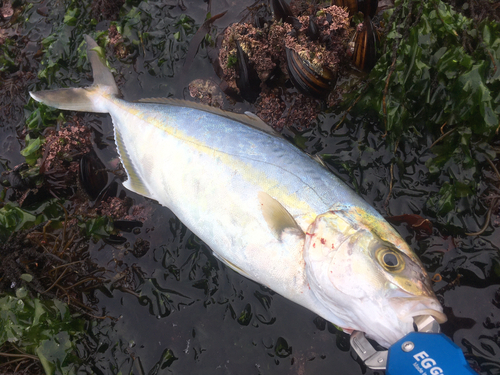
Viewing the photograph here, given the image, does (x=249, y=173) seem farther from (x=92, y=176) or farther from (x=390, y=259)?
(x=92, y=176)

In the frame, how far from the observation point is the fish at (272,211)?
1.37m

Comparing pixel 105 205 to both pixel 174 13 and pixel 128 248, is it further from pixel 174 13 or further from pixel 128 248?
pixel 174 13

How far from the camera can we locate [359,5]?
2.13 m

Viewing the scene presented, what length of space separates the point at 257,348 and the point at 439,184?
182 cm

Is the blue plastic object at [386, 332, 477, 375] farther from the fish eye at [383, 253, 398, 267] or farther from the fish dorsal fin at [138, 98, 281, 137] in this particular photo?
the fish dorsal fin at [138, 98, 281, 137]

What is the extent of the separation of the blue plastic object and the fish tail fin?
8.40 ft

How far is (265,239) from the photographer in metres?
1.66

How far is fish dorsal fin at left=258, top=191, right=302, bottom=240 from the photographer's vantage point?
5.25 ft

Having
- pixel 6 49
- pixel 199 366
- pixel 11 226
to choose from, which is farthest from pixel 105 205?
pixel 6 49

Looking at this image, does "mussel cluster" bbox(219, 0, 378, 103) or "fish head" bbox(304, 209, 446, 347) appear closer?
"fish head" bbox(304, 209, 446, 347)

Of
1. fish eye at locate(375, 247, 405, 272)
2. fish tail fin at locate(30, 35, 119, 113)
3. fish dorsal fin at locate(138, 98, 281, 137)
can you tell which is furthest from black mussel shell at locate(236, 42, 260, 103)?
fish eye at locate(375, 247, 405, 272)

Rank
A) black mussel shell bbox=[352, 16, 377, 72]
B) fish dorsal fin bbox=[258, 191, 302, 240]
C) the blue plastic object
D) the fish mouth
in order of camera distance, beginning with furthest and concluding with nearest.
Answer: black mussel shell bbox=[352, 16, 377, 72] → fish dorsal fin bbox=[258, 191, 302, 240] → the fish mouth → the blue plastic object

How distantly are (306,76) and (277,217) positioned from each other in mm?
1119

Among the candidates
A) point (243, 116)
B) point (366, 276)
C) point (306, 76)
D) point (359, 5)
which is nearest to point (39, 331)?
point (243, 116)
